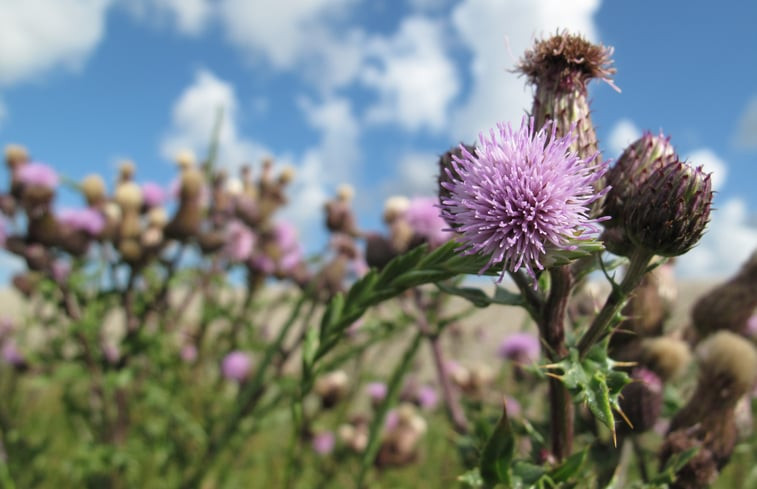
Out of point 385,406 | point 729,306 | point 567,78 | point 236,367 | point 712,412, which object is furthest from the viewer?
point 236,367

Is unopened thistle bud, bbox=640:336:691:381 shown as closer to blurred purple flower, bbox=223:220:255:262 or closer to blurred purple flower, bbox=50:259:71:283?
blurred purple flower, bbox=50:259:71:283

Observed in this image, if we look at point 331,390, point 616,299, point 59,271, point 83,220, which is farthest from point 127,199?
point 616,299

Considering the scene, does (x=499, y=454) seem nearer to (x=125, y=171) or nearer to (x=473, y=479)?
(x=473, y=479)

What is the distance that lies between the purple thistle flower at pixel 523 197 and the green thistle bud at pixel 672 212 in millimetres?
113

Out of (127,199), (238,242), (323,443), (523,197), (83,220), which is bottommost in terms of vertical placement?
(523,197)

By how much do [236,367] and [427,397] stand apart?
4.98 ft

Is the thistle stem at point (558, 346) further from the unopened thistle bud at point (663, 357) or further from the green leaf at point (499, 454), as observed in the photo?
the unopened thistle bud at point (663, 357)

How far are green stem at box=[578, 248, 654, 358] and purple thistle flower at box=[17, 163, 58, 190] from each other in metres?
3.30

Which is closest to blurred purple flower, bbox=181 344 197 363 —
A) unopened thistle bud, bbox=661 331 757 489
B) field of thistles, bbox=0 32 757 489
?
field of thistles, bbox=0 32 757 489

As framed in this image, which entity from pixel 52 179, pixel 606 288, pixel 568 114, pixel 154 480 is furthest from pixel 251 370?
pixel 568 114

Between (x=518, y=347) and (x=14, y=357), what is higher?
(x=14, y=357)

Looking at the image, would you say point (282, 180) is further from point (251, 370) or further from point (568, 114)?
point (568, 114)

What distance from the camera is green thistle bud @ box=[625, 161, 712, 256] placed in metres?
0.85

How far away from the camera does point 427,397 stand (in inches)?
177
